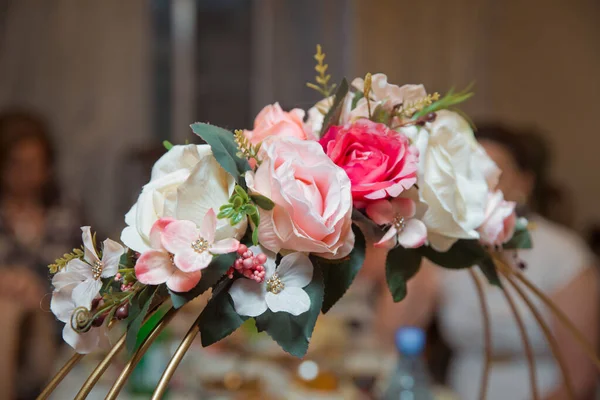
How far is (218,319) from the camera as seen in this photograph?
1.63 ft

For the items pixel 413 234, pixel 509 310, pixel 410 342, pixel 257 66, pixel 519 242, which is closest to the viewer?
pixel 413 234

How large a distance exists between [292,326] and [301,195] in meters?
0.11

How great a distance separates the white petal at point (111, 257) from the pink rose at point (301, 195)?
111 mm

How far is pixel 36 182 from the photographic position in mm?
2650

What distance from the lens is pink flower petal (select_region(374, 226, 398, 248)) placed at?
55 cm

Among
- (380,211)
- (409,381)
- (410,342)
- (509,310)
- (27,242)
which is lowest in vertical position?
(27,242)

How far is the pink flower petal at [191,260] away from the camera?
17.8 inches

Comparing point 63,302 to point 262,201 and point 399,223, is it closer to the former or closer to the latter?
point 262,201

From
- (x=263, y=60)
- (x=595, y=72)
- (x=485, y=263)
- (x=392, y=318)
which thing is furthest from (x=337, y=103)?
(x=595, y=72)

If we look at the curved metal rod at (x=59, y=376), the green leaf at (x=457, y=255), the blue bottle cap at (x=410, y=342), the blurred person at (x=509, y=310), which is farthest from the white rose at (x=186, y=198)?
the blurred person at (x=509, y=310)

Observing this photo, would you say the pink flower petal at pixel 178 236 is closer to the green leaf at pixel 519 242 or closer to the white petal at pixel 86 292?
the white petal at pixel 86 292

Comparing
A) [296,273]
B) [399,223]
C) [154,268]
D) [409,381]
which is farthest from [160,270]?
[409,381]

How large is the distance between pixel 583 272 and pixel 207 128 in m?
1.67

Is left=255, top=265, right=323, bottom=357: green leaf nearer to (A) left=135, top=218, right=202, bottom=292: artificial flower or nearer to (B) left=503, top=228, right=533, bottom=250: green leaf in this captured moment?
(A) left=135, top=218, right=202, bottom=292: artificial flower
